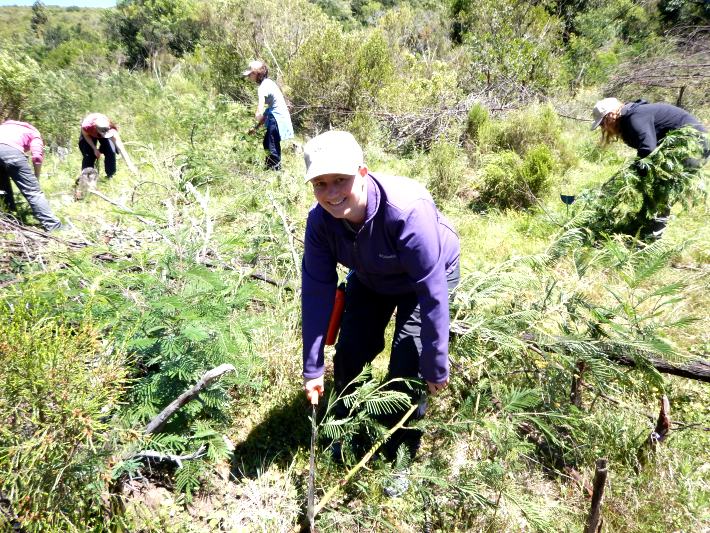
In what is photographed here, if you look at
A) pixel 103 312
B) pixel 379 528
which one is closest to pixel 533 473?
pixel 379 528

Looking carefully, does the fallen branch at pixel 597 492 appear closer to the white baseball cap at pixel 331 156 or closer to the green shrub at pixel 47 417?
the white baseball cap at pixel 331 156

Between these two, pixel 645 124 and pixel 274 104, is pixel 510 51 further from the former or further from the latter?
pixel 645 124

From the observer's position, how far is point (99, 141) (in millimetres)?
5707

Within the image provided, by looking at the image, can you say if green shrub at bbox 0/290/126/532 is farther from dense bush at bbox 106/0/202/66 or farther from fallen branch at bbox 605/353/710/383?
dense bush at bbox 106/0/202/66

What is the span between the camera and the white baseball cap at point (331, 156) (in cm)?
136

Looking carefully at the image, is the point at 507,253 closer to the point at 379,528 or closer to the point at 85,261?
the point at 379,528

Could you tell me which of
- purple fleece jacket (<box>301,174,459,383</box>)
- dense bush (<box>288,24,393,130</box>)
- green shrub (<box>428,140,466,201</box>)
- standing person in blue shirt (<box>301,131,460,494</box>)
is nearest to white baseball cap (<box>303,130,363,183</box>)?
standing person in blue shirt (<box>301,131,460,494</box>)

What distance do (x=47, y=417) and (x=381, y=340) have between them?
1425 millimetres

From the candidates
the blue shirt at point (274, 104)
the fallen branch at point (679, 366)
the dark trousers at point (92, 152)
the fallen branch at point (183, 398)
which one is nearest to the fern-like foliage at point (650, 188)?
the fallen branch at point (679, 366)

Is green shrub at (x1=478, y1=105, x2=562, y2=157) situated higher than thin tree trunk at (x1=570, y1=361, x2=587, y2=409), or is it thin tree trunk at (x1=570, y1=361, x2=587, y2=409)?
green shrub at (x1=478, y1=105, x2=562, y2=157)

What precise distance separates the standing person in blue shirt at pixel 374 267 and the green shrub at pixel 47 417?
843 millimetres

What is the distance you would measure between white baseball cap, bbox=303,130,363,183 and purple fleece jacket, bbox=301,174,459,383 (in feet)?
0.56

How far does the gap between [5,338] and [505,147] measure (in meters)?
6.57

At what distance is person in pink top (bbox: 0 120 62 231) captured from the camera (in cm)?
406
